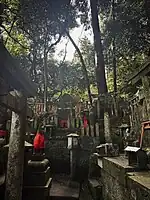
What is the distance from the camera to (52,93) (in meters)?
22.8

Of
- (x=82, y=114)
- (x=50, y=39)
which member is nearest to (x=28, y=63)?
(x=50, y=39)

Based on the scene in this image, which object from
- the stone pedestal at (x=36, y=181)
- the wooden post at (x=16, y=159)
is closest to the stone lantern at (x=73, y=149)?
the stone pedestal at (x=36, y=181)

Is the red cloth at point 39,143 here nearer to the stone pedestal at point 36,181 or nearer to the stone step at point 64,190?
the stone pedestal at point 36,181

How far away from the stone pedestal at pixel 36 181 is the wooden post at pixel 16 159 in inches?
46.8

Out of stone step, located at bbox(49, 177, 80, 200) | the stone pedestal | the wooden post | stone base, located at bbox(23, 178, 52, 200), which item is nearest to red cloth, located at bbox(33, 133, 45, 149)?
the stone pedestal

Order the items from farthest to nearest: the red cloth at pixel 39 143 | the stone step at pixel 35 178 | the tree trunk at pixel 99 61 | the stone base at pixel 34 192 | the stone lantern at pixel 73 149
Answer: the tree trunk at pixel 99 61
the stone lantern at pixel 73 149
the red cloth at pixel 39 143
the stone step at pixel 35 178
the stone base at pixel 34 192

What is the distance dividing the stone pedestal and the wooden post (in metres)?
1.19

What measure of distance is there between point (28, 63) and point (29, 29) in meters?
5.69

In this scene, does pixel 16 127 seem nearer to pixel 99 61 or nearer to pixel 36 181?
pixel 36 181

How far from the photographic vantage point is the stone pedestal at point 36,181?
17.6 ft

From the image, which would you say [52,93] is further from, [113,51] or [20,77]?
[20,77]

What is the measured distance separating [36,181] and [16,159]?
62.9 inches

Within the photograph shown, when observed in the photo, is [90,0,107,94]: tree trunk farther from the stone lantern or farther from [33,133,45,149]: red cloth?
[33,133,45,149]: red cloth

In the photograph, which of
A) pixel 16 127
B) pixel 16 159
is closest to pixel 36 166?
pixel 16 159
